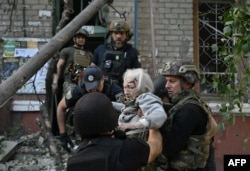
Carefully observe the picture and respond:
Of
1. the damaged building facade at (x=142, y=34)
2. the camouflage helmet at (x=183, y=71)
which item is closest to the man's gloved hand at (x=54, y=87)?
the damaged building facade at (x=142, y=34)

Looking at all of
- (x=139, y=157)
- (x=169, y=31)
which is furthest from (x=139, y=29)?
(x=139, y=157)

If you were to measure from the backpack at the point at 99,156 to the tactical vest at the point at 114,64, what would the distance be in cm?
337

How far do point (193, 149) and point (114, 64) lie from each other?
8.92 feet

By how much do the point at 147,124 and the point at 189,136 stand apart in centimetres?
41

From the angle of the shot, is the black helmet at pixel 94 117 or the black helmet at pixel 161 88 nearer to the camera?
the black helmet at pixel 94 117

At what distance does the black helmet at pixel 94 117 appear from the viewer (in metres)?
2.53

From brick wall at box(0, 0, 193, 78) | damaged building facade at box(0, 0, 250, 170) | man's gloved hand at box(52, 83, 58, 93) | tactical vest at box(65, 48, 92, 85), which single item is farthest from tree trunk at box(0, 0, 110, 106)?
brick wall at box(0, 0, 193, 78)

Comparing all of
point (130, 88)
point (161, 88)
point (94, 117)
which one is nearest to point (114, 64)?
point (161, 88)

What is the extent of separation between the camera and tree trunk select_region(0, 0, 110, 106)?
3.58 metres

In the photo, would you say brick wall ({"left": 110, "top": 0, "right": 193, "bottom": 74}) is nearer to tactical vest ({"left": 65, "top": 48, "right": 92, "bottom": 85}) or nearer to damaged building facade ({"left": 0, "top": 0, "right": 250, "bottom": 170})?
damaged building facade ({"left": 0, "top": 0, "right": 250, "bottom": 170})

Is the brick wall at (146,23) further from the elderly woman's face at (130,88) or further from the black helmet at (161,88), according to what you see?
the elderly woman's face at (130,88)

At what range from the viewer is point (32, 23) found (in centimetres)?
769

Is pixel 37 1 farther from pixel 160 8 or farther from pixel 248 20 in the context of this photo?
pixel 248 20

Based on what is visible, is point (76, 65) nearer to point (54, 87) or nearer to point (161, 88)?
point (54, 87)
